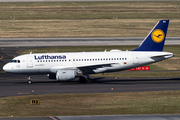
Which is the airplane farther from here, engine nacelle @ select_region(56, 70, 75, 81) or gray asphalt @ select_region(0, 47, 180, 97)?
gray asphalt @ select_region(0, 47, 180, 97)

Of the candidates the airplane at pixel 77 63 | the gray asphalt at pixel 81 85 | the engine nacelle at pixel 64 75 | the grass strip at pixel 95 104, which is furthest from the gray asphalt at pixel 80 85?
the grass strip at pixel 95 104

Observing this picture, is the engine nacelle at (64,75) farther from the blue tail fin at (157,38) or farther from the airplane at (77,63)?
the blue tail fin at (157,38)

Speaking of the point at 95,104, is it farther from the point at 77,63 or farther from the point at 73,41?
the point at 73,41

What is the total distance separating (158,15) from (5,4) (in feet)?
270

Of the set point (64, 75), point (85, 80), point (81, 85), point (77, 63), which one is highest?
point (77, 63)

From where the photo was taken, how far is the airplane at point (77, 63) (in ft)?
144

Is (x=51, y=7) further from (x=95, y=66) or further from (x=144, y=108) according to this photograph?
(x=144, y=108)

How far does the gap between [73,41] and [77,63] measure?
41.8m

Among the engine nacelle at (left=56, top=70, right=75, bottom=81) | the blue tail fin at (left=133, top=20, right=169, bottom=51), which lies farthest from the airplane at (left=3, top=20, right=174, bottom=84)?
the blue tail fin at (left=133, top=20, right=169, bottom=51)

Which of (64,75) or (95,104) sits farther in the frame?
(64,75)

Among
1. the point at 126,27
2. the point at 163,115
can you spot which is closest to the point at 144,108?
the point at 163,115

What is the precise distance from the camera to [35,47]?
252 ft

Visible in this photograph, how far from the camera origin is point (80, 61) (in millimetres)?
44562

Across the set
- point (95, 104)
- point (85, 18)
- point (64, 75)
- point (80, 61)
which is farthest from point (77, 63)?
point (85, 18)
